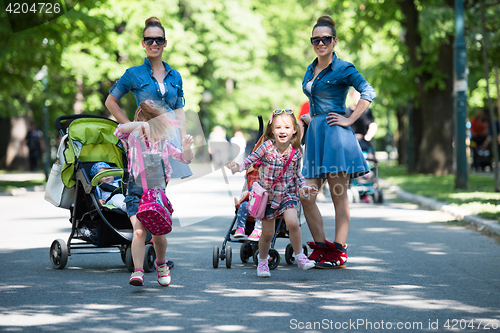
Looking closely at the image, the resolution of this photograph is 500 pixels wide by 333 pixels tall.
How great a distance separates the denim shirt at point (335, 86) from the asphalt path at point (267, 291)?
1.57m

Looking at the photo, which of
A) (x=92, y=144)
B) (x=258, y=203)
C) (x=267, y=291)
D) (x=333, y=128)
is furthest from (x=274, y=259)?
(x=92, y=144)

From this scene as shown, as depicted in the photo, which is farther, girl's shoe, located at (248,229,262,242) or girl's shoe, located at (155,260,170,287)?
girl's shoe, located at (248,229,262,242)

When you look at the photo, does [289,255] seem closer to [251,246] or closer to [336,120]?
[251,246]

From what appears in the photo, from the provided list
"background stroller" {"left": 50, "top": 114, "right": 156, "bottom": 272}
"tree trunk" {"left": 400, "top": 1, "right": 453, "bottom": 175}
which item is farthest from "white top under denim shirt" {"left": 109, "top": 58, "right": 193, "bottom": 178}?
"tree trunk" {"left": 400, "top": 1, "right": 453, "bottom": 175}

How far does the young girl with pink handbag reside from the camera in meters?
5.66

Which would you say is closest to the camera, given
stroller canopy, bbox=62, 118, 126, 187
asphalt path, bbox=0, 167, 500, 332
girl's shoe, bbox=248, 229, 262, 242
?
asphalt path, bbox=0, 167, 500, 332

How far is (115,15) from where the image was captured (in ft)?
80.9

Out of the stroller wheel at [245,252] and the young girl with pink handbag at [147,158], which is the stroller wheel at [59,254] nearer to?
the young girl with pink handbag at [147,158]

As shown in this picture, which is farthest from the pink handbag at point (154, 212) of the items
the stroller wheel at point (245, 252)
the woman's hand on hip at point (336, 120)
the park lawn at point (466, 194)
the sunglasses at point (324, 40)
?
the park lawn at point (466, 194)

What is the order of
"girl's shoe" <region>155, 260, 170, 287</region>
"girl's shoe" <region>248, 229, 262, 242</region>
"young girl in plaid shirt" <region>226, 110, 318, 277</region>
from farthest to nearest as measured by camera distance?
"girl's shoe" <region>248, 229, 262, 242</region> < "young girl in plaid shirt" <region>226, 110, 318, 277</region> < "girl's shoe" <region>155, 260, 170, 287</region>

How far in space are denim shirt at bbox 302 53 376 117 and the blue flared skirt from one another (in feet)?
0.39

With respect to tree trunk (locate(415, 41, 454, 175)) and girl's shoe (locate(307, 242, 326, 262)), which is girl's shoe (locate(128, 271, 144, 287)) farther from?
tree trunk (locate(415, 41, 454, 175))

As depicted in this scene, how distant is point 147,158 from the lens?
5719 millimetres

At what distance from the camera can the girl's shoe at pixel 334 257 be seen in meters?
6.60
